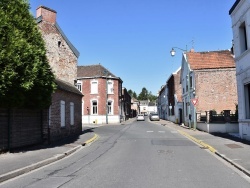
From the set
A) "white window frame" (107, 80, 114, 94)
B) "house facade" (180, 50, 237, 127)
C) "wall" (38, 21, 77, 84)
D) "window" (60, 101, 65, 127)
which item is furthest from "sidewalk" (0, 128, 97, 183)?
"white window frame" (107, 80, 114, 94)

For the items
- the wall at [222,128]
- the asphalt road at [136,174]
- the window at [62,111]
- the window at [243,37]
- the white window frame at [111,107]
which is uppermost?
the window at [243,37]

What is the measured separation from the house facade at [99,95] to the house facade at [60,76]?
88.0 ft

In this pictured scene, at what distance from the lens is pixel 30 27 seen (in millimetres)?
14156

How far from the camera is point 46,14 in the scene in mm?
23906

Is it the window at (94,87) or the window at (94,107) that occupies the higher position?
the window at (94,87)

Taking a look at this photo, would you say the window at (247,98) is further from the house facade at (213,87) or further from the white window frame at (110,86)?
the white window frame at (110,86)

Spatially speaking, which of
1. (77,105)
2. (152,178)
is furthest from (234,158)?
(77,105)

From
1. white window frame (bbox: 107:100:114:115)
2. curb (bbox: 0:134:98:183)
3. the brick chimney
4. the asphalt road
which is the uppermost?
the brick chimney

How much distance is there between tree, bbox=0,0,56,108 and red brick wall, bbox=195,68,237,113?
23.1 metres

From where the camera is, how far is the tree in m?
12.3

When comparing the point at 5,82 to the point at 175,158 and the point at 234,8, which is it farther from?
the point at 234,8

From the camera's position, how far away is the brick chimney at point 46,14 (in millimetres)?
23641

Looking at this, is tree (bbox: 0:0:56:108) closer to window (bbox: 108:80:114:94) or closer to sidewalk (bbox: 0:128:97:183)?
sidewalk (bbox: 0:128:97:183)

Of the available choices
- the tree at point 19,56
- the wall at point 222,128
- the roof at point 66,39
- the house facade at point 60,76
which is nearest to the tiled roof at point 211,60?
Result: the wall at point 222,128
